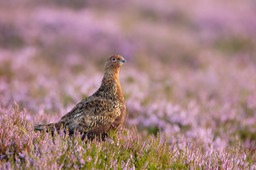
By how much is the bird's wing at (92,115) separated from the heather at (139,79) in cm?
22

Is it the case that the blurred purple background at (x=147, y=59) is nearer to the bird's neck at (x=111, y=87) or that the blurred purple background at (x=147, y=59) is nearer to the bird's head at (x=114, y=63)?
the bird's neck at (x=111, y=87)

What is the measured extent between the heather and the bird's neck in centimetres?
46

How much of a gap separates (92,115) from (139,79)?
216 inches

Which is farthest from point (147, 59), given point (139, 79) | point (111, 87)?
point (111, 87)

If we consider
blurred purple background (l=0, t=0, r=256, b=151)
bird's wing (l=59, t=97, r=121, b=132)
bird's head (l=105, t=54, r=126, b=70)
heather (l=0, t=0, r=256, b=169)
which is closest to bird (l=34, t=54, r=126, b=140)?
bird's wing (l=59, t=97, r=121, b=132)

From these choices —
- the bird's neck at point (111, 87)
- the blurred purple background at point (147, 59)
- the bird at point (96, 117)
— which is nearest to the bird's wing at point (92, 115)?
the bird at point (96, 117)

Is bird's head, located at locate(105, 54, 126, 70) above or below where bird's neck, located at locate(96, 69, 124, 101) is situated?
above

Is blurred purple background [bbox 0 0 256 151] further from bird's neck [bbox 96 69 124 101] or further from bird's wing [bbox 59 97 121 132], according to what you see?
bird's neck [bbox 96 69 124 101]

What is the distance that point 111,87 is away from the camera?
16.6 feet

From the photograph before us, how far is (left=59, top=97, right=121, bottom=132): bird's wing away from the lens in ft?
15.0

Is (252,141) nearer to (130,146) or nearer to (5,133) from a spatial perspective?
(130,146)

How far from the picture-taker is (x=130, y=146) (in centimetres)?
422

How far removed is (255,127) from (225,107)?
97 centimetres

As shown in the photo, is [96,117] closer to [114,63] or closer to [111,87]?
[111,87]
